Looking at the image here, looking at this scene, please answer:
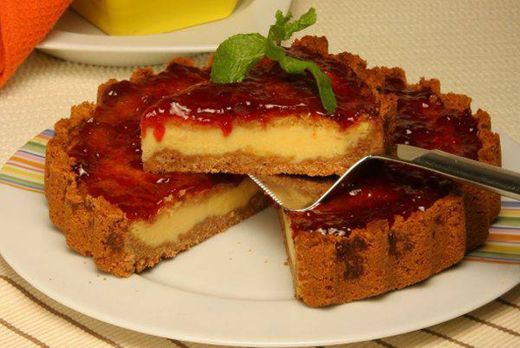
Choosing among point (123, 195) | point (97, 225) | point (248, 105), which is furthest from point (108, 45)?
point (97, 225)

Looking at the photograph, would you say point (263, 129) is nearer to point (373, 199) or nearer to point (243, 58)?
point (243, 58)

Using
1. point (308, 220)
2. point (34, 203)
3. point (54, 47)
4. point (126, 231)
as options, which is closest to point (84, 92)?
point (54, 47)

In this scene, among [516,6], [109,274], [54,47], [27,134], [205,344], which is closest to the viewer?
[205,344]

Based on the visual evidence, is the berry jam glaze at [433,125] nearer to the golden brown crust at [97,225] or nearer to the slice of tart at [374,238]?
the slice of tart at [374,238]

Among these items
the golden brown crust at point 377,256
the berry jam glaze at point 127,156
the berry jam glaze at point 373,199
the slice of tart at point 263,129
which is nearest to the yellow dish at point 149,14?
the berry jam glaze at point 127,156

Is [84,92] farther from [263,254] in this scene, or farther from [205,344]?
[205,344]

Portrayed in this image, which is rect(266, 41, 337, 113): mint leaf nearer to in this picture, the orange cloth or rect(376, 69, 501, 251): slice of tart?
rect(376, 69, 501, 251): slice of tart

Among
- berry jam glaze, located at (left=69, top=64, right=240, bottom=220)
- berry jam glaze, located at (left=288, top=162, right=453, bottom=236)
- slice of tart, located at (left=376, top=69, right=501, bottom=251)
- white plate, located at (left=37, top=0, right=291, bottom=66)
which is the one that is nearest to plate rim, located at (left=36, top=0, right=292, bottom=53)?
white plate, located at (left=37, top=0, right=291, bottom=66)
